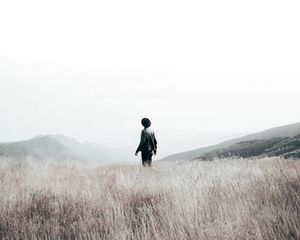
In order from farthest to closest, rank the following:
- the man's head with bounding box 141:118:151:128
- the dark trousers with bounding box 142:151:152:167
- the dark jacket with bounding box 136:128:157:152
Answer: the dark trousers with bounding box 142:151:152:167
the dark jacket with bounding box 136:128:157:152
the man's head with bounding box 141:118:151:128

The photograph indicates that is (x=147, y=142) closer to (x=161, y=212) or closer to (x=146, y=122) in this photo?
(x=146, y=122)

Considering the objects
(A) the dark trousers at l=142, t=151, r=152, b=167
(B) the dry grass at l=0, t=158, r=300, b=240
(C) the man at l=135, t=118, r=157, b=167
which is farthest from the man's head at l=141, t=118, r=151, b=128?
(B) the dry grass at l=0, t=158, r=300, b=240

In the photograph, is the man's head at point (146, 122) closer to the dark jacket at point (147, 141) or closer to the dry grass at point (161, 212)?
the dark jacket at point (147, 141)

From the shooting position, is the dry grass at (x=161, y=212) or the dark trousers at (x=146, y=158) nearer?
the dry grass at (x=161, y=212)

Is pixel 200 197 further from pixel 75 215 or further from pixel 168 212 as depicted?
pixel 75 215

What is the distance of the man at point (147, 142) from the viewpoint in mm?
12141

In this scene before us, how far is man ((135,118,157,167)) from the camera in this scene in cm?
1214

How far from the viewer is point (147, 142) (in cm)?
1224

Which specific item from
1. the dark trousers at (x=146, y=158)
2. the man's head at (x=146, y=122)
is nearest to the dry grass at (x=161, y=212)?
the man's head at (x=146, y=122)

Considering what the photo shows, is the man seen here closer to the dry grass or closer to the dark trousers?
Answer: the dark trousers

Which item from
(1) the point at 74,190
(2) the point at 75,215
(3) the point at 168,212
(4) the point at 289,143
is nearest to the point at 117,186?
(1) the point at 74,190

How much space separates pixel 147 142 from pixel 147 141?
0.03m

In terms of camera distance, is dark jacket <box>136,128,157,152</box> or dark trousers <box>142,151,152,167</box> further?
dark trousers <box>142,151,152,167</box>

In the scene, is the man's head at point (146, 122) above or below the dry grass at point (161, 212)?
above
